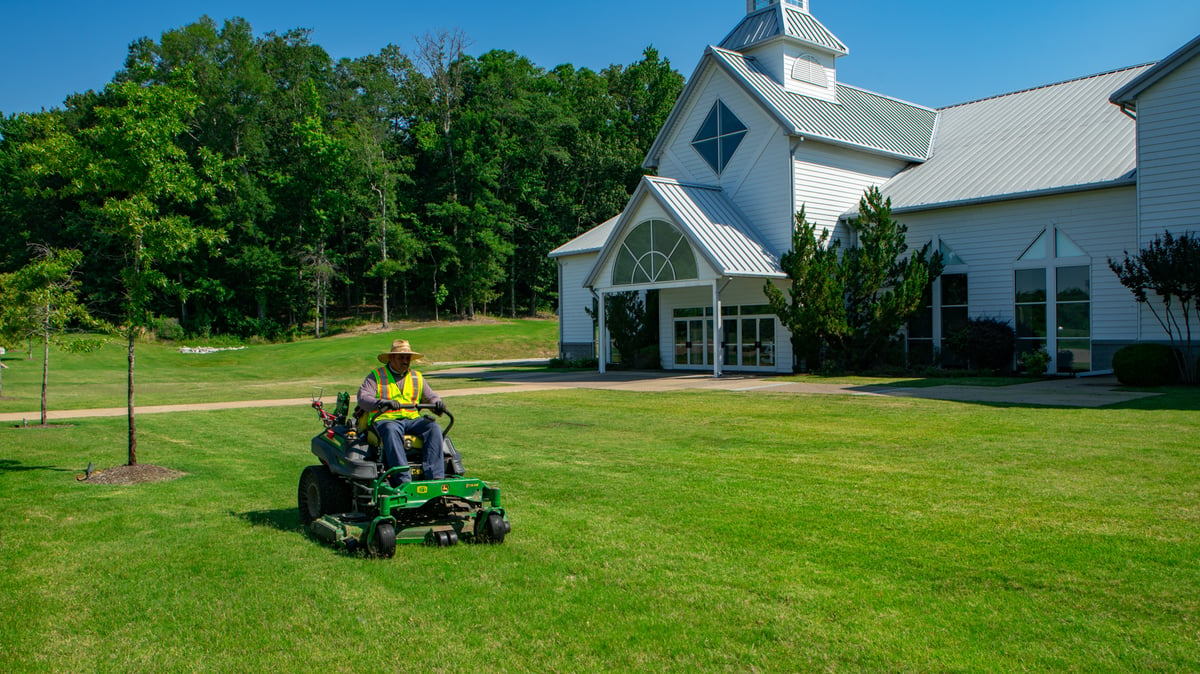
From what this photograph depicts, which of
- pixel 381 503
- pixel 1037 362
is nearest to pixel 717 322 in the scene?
pixel 1037 362

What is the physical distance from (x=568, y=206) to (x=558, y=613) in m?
62.1

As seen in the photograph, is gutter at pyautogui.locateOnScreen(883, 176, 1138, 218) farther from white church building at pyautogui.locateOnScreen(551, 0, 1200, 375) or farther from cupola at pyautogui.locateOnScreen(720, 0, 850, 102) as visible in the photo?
cupola at pyautogui.locateOnScreen(720, 0, 850, 102)

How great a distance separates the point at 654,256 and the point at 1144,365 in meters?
14.5

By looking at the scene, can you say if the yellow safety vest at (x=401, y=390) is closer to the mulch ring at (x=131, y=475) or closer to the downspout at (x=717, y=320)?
the mulch ring at (x=131, y=475)

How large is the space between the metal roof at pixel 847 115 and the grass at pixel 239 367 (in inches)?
662

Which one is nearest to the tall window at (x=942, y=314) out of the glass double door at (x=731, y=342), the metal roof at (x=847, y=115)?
the glass double door at (x=731, y=342)

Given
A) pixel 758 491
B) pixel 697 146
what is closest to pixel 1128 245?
pixel 697 146

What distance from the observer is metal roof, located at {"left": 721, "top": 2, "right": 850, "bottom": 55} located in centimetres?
3142

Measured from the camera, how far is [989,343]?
2481 centimetres

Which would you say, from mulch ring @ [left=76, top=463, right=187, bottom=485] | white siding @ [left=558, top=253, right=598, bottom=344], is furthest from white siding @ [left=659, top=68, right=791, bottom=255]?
mulch ring @ [left=76, top=463, right=187, bottom=485]

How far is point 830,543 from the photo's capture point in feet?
22.6

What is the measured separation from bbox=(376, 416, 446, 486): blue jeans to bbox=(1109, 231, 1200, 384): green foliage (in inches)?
767

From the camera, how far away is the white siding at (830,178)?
28.2 meters

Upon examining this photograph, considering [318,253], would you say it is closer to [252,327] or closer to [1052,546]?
[252,327]
